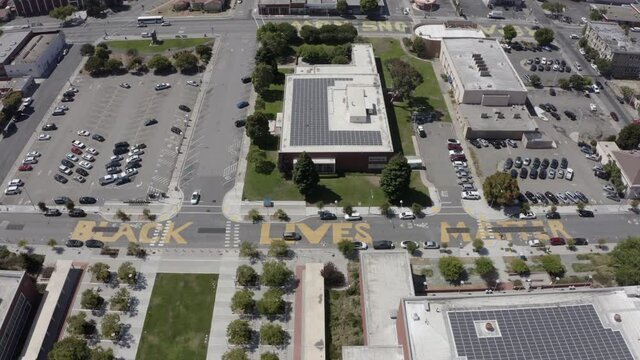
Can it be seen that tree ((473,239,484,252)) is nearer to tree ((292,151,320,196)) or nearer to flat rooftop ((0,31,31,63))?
tree ((292,151,320,196))

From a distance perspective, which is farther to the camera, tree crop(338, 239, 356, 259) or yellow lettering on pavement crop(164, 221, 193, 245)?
yellow lettering on pavement crop(164, 221, 193, 245)

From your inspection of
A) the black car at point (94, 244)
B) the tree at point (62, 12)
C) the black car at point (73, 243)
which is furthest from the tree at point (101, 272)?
the tree at point (62, 12)

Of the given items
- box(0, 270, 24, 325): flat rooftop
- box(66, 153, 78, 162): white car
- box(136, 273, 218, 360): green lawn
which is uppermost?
box(0, 270, 24, 325): flat rooftop

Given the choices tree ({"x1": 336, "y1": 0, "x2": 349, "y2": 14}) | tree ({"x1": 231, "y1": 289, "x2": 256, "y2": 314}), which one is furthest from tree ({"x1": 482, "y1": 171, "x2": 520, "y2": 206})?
tree ({"x1": 336, "y1": 0, "x2": 349, "y2": 14})

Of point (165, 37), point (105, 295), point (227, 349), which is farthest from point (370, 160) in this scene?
point (165, 37)

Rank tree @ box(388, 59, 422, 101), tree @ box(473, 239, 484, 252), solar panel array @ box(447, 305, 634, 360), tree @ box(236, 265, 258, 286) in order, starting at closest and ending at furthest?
solar panel array @ box(447, 305, 634, 360)
tree @ box(236, 265, 258, 286)
tree @ box(473, 239, 484, 252)
tree @ box(388, 59, 422, 101)

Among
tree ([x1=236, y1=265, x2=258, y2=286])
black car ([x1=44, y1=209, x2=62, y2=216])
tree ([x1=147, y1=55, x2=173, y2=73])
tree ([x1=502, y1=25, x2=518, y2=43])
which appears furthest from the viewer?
tree ([x1=502, y1=25, x2=518, y2=43])

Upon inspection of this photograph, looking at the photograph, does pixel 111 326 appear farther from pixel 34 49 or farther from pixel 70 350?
pixel 34 49
